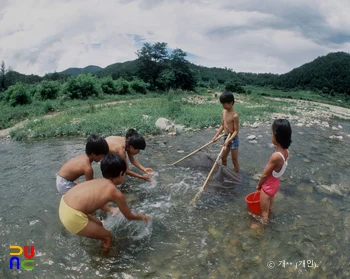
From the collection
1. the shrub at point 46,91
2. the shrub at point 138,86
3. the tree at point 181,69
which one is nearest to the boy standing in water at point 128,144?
the shrub at point 46,91

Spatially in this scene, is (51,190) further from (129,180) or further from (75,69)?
(75,69)

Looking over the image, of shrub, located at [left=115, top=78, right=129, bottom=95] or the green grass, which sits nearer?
shrub, located at [left=115, top=78, right=129, bottom=95]

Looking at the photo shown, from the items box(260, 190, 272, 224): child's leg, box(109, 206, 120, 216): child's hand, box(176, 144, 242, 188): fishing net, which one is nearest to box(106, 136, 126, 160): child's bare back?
box(109, 206, 120, 216): child's hand

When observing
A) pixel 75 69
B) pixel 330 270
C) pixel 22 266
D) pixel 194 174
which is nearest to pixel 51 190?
pixel 22 266

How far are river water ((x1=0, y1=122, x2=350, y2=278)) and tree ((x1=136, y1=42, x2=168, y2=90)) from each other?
32986 millimetres

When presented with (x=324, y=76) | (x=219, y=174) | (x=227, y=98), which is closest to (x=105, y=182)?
(x=219, y=174)

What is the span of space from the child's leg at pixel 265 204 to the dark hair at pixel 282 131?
0.86m

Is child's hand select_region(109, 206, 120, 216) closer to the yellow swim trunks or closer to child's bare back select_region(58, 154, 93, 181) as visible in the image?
child's bare back select_region(58, 154, 93, 181)

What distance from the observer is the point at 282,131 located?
3.66 metres

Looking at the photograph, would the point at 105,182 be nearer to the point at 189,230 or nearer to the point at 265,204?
the point at 189,230

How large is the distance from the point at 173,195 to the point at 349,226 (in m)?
3.15

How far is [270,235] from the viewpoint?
4004mm

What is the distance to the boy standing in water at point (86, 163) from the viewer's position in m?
3.82

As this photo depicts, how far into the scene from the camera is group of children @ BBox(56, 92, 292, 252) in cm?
321
